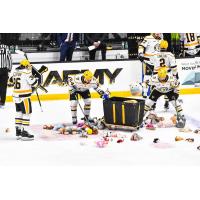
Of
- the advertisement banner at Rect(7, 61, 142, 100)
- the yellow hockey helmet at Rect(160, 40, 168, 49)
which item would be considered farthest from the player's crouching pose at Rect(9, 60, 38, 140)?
the advertisement banner at Rect(7, 61, 142, 100)

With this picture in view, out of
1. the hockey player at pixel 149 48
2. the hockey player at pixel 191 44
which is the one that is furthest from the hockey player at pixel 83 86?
the hockey player at pixel 191 44

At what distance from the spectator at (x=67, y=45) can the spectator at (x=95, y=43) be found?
1.51ft

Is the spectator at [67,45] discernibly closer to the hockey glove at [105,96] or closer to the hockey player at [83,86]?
the hockey player at [83,86]

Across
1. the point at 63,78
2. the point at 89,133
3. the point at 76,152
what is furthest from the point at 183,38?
the point at 76,152

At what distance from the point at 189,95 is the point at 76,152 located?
4.97 meters

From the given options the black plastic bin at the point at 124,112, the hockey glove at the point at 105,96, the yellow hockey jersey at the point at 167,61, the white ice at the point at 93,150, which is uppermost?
the yellow hockey jersey at the point at 167,61

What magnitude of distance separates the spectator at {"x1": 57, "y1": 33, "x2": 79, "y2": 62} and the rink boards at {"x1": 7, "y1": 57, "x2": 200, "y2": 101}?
0.76 m

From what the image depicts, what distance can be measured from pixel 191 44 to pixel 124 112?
4.58 m

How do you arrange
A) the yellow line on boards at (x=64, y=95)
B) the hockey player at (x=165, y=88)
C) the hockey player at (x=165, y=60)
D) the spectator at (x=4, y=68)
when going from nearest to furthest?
the hockey player at (x=165, y=88) → the hockey player at (x=165, y=60) → the spectator at (x=4, y=68) → the yellow line on boards at (x=64, y=95)

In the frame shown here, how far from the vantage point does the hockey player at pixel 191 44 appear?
12.8m

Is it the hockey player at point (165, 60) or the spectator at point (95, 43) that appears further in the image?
the spectator at point (95, 43)

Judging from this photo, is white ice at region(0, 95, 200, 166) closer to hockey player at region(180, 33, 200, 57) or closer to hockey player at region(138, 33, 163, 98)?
hockey player at region(138, 33, 163, 98)

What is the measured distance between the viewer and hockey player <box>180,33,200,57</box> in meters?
12.8

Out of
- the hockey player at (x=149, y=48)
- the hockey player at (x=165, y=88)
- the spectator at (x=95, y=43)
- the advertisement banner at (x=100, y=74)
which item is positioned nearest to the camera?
the hockey player at (x=165, y=88)
